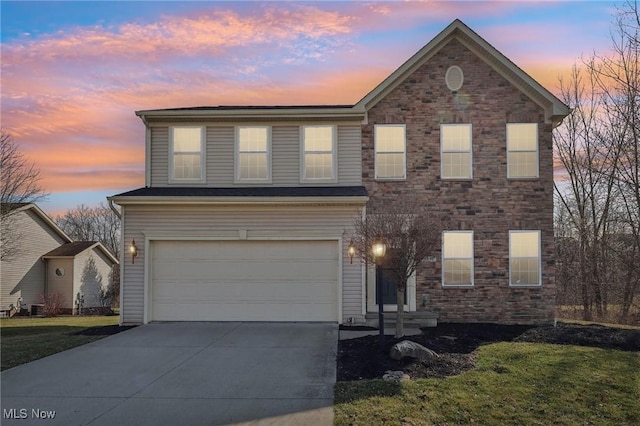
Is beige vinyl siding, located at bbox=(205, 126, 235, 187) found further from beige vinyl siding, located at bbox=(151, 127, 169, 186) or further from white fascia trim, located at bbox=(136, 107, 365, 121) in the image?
beige vinyl siding, located at bbox=(151, 127, 169, 186)

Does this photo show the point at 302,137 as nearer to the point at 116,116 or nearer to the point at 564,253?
the point at 116,116

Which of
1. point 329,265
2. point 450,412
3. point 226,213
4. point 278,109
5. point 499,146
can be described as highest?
point 278,109

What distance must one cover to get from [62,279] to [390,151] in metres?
24.4

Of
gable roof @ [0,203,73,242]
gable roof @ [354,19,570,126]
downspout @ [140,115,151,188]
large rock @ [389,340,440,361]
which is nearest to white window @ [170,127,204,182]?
downspout @ [140,115,151,188]

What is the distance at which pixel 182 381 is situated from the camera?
8289 millimetres

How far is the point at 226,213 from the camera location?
542 inches

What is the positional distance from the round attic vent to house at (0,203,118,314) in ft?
75.3

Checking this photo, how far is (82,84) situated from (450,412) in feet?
45.9

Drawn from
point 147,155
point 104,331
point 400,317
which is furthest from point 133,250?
point 400,317

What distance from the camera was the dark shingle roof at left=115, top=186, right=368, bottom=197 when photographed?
532 inches

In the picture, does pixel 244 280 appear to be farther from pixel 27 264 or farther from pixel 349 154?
pixel 27 264

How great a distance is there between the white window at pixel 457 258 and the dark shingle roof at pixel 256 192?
2.82 meters

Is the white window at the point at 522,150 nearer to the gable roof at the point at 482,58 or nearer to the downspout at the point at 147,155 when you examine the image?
the gable roof at the point at 482,58

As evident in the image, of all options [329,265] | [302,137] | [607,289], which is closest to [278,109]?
[302,137]
